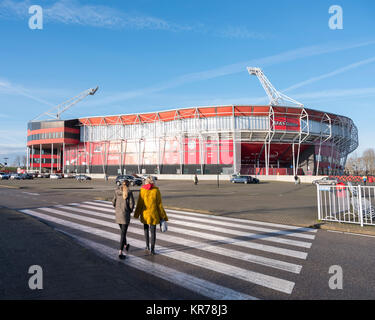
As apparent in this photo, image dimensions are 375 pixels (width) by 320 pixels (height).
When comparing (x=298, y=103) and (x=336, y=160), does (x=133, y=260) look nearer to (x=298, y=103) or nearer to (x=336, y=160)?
(x=298, y=103)

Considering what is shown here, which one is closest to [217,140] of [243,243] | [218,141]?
[218,141]

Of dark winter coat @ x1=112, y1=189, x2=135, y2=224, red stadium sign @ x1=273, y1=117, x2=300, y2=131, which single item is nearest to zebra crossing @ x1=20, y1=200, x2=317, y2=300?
dark winter coat @ x1=112, y1=189, x2=135, y2=224

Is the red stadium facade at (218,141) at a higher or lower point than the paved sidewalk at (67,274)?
higher

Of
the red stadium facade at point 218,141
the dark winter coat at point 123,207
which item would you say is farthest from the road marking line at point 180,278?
the red stadium facade at point 218,141

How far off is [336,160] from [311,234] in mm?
64704

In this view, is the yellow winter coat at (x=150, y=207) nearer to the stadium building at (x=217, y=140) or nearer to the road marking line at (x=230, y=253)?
the road marking line at (x=230, y=253)

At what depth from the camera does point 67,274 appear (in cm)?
457

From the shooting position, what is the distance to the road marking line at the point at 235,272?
13.9 feet

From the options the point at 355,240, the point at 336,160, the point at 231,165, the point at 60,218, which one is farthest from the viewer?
the point at 336,160

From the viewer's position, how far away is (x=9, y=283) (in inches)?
164

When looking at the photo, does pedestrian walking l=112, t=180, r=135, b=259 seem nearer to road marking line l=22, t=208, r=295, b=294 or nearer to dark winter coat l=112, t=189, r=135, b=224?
dark winter coat l=112, t=189, r=135, b=224

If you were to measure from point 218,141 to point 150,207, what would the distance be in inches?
1902

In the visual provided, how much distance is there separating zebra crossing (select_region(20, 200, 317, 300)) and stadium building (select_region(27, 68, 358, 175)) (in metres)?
40.1
